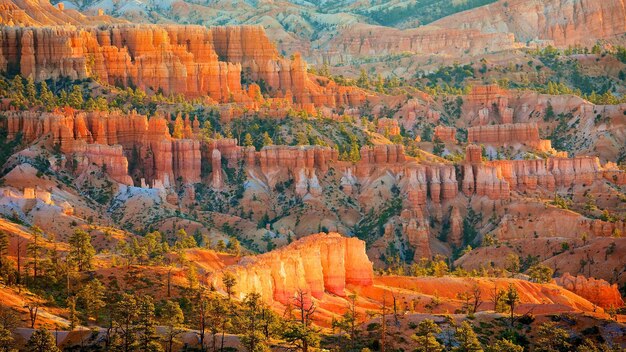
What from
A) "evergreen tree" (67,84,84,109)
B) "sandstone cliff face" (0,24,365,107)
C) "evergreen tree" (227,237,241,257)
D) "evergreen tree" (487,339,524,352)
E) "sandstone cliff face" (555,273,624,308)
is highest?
"sandstone cliff face" (0,24,365,107)

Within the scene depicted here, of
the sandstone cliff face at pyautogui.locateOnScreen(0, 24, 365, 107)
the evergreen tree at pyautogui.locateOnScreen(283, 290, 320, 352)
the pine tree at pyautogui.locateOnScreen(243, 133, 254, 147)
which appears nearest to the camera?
the evergreen tree at pyautogui.locateOnScreen(283, 290, 320, 352)

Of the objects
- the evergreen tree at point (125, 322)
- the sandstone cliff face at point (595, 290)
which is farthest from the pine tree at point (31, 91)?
the evergreen tree at point (125, 322)

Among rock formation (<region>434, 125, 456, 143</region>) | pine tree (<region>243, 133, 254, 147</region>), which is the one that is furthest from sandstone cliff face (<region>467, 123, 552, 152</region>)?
pine tree (<region>243, 133, 254, 147</region>)

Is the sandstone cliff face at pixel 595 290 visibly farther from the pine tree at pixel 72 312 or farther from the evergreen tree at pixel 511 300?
the pine tree at pixel 72 312

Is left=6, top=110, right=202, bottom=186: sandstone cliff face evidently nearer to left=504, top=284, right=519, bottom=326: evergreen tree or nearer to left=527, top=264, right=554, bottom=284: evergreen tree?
left=527, top=264, right=554, bottom=284: evergreen tree

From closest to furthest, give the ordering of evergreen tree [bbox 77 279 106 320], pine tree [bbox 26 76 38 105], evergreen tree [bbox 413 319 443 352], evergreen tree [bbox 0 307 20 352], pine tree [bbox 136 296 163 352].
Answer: evergreen tree [bbox 0 307 20 352] < pine tree [bbox 136 296 163 352] < evergreen tree [bbox 413 319 443 352] < evergreen tree [bbox 77 279 106 320] < pine tree [bbox 26 76 38 105]

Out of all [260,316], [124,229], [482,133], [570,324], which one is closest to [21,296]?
[260,316]
